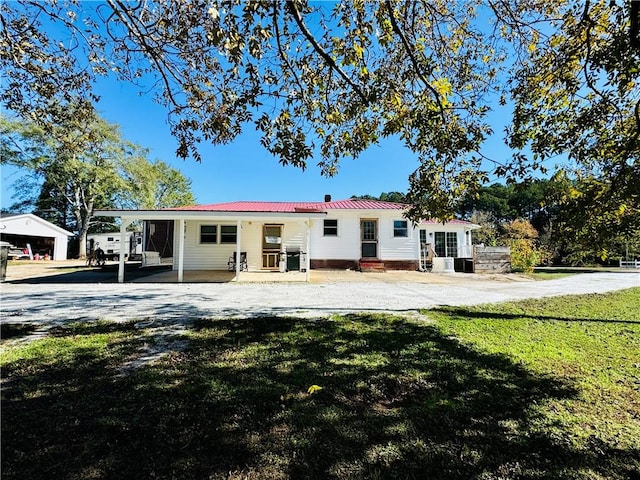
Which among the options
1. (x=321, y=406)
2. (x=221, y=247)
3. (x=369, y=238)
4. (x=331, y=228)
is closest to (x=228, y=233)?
(x=221, y=247)

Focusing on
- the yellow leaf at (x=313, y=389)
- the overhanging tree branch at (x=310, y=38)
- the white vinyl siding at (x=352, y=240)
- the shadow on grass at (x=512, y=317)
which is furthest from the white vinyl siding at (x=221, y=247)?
the yellow leaf at (x=313, y=389)

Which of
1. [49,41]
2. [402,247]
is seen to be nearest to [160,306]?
[49,41]

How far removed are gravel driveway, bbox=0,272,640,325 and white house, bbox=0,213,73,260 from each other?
20.5 m

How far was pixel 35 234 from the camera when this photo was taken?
86.0 ft

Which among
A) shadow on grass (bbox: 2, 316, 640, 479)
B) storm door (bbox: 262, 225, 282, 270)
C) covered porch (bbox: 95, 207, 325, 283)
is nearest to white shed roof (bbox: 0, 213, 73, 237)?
covered porch (bbox: 95, 207, 325, 283)

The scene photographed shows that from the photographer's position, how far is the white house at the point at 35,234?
971 inches

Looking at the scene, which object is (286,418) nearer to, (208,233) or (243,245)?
(243,245)

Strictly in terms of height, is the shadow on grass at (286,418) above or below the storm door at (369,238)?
below

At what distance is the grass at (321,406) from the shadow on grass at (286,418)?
12 millimetres

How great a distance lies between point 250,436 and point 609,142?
16.9 ft

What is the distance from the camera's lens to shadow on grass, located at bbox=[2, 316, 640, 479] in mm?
1969

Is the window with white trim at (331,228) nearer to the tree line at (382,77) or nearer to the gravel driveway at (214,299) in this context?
the gravel driveway at (214,299)

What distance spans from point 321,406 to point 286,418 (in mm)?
339

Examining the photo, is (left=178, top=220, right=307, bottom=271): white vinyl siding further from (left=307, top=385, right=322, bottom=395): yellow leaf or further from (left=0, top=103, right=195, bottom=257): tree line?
(left=0, top=103, right=195, bottom=257): tree line
